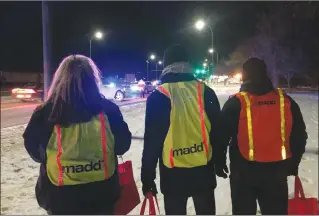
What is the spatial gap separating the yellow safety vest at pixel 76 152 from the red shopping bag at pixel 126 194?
15.1 inches

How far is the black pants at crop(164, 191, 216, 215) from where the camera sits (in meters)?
3.00

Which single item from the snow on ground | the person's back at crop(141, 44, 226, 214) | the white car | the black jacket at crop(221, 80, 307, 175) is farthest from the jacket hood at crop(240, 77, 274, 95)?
the white car

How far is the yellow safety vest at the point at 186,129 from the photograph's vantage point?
113 inches

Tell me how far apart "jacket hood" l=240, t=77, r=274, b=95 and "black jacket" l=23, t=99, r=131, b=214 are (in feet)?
3.87

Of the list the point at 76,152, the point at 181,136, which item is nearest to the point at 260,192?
the point at 181,136

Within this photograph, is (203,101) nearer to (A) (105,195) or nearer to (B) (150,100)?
(B) (150,100)

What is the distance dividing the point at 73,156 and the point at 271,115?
1.60 metres

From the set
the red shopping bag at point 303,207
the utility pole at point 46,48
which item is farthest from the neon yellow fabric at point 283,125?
the utility pole at point 46,48

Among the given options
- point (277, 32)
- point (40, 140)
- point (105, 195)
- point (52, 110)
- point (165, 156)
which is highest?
point (277, 32)

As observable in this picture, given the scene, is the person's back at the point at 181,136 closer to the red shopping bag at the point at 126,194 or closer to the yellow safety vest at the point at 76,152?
the red shopping bag at the point at 126,194

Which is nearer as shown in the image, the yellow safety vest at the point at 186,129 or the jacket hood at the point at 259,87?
the yellow safety vest at the point at 186,129

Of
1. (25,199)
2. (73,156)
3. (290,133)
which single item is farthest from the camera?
(25,199)

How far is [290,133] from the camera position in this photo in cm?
317

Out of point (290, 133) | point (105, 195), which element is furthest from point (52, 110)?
point (290, 133)
